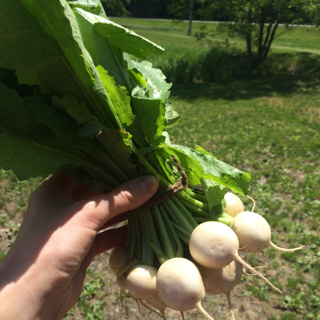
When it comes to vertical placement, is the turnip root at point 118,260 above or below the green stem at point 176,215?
below

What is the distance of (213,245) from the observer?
65.9 inches

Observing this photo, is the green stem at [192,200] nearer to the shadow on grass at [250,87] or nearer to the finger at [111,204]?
the finger at [111,204]

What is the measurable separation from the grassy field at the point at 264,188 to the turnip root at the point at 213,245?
665 mm

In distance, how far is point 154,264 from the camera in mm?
1884

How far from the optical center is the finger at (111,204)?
174 cm

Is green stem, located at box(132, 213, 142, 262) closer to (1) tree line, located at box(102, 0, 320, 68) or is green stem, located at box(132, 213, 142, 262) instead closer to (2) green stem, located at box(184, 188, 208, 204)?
(2) green stem, located at box(184, 188, 208, 204)

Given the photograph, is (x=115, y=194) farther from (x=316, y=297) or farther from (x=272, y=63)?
(x=272, y=63)

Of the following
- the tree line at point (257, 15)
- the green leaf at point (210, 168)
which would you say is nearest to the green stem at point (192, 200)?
the green leaf at point (210, 168)

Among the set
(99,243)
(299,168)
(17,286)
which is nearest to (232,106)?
(299,168)

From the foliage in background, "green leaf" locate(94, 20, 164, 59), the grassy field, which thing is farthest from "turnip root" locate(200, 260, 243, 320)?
the foliage in background

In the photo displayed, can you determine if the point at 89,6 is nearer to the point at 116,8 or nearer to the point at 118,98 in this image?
the point at 118,98

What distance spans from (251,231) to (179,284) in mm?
573

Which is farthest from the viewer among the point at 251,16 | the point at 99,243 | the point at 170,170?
the point at 251,16

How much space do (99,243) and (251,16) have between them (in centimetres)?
1451
